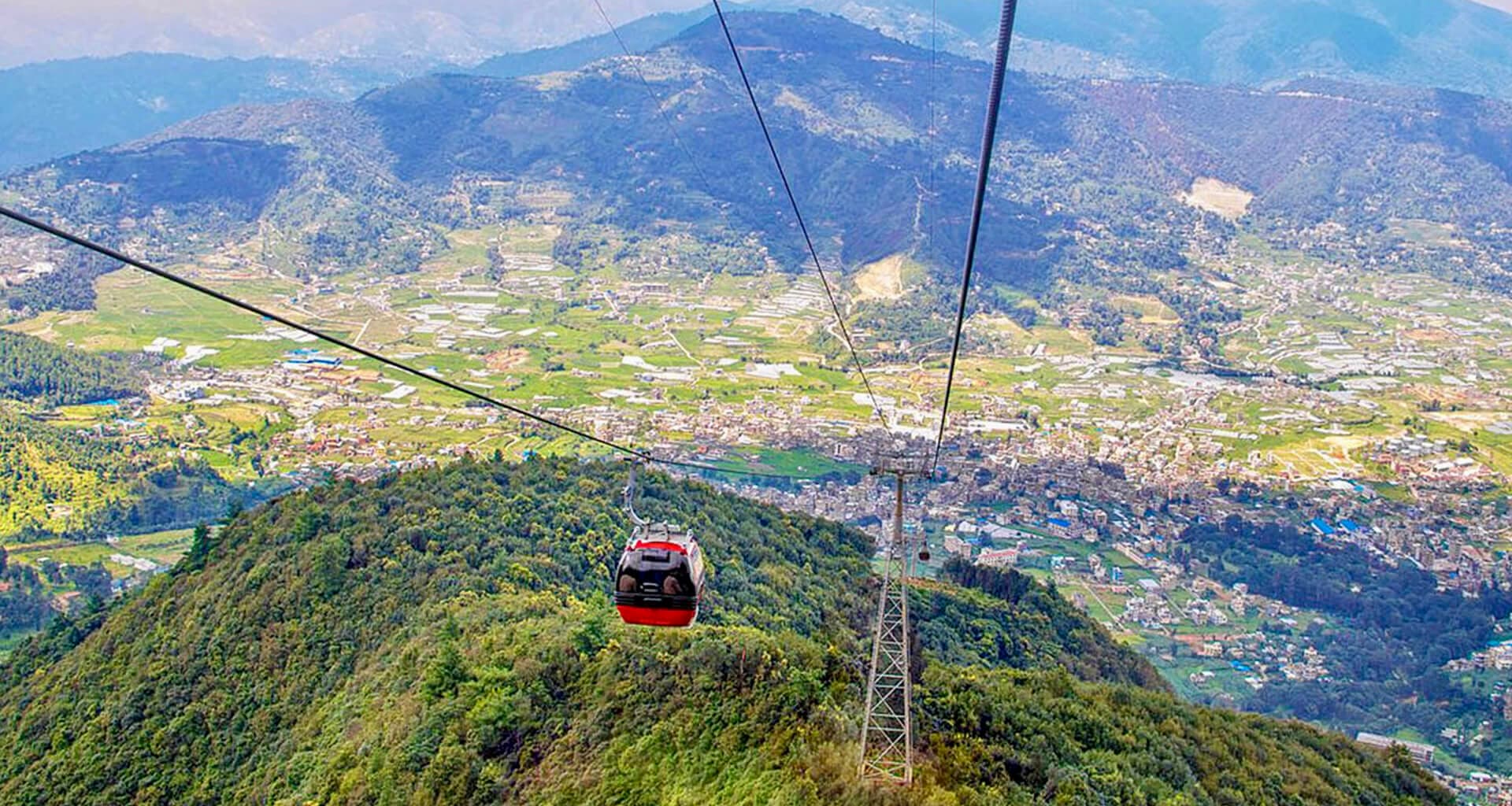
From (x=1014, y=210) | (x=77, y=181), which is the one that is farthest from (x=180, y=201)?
(x=1014, y=210)

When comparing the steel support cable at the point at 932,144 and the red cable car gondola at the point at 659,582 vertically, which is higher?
the steel support cable at the point at 932,144

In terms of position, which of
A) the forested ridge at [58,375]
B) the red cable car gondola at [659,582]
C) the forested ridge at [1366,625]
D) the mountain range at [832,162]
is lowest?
the forested ridge at [1366,625]

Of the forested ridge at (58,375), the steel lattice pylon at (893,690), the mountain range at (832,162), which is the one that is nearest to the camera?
the steel lattice pylon at (893,690)

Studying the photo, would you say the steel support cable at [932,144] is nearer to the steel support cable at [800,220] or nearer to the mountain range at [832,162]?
the mountain range at [832,162]

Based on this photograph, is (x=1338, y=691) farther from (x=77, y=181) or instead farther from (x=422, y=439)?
(x=77, y=181)

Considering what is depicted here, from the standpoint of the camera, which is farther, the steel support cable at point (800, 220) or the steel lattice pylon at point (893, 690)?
the steel lattice pylon at point (893, 690)

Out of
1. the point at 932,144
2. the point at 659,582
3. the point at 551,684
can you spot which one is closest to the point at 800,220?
the point at 659,582

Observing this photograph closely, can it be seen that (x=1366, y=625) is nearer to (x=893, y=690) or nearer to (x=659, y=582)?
(x=893, y=690)

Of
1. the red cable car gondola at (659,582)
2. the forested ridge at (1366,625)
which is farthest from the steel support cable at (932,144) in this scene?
the red cable car gondola at (659,582)
